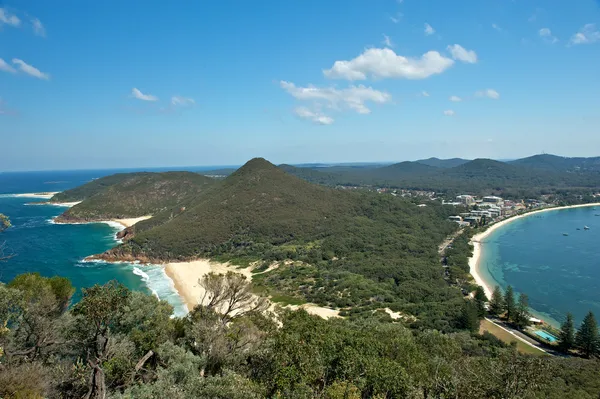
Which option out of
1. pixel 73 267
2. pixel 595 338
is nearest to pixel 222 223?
pixel 73 267

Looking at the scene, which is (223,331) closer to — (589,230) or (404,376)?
(404,376)

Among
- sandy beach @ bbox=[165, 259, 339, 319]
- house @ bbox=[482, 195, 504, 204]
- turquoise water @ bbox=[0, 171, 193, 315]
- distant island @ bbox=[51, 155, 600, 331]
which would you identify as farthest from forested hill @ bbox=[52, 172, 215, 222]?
house @ bbox=[482, 195, 504, 204]

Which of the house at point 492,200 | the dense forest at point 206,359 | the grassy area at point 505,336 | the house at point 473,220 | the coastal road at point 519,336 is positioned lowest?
the coastal road at point 519,336

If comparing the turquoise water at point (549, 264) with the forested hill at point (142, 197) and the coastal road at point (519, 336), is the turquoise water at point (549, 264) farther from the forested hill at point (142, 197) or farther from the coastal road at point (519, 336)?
the forested hill at point (142, 197)

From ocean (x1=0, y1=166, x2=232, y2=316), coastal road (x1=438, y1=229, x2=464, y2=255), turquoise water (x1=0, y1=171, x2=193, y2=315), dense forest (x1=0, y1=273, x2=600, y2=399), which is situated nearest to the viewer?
dense forest (x1=0, y1=273, x2=600, y2=399)

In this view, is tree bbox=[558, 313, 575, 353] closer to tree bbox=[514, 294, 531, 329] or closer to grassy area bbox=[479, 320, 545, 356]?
grassy area bbox=[479, 320, 545, 356]

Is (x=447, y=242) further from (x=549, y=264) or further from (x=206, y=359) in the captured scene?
(x=206, y=359)

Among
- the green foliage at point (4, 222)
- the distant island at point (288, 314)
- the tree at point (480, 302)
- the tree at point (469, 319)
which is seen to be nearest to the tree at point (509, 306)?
the distant island at point (288, 314)
